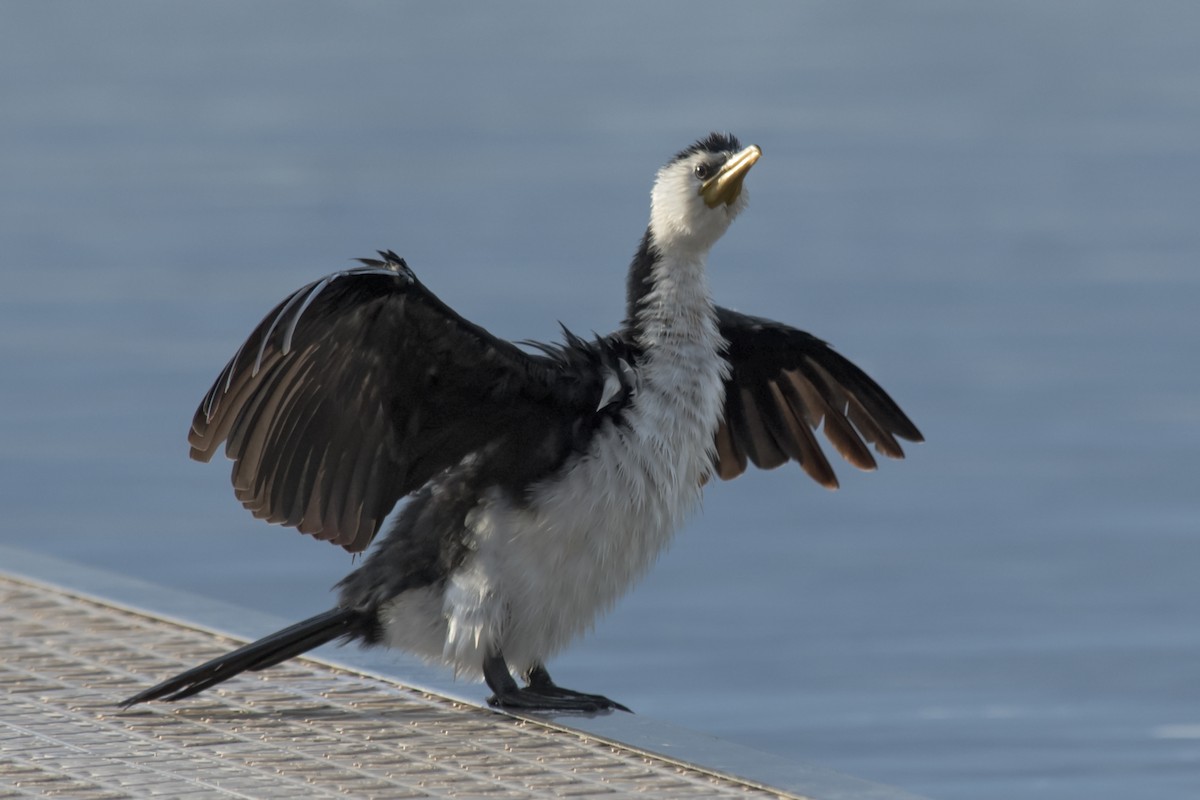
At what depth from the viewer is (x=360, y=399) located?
4.79 meters

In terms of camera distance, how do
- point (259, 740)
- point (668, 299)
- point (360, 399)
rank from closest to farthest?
point (259, 740) → point (360, 399) → point (668, 299)

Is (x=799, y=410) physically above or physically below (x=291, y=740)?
above

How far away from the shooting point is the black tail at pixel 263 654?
476cm

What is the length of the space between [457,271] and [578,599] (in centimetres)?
598

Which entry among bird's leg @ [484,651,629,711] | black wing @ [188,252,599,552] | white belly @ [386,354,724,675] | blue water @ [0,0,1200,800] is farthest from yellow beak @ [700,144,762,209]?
blue water @ [0,0,1200,800]

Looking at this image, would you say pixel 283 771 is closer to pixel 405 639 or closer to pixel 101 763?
pixel 101 763

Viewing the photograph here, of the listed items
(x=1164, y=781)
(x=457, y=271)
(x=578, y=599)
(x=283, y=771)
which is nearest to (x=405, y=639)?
(x=578, y=599)

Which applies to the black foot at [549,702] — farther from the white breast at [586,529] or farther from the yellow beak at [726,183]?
the yellow beak at [726,183]

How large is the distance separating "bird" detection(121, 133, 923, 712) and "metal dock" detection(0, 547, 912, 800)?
0.35ft

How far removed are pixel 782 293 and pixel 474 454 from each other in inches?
220

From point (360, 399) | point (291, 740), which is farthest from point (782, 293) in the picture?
point (291, 740)

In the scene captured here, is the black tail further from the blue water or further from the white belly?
the blue water

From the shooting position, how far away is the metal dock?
14.0 feet

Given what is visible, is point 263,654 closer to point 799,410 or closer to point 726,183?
point 726,183
